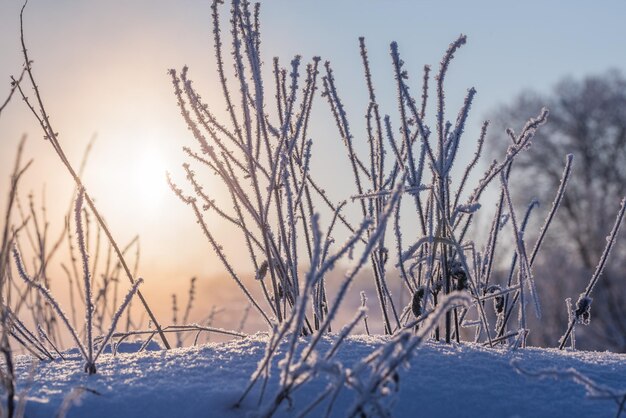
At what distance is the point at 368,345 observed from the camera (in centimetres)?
176

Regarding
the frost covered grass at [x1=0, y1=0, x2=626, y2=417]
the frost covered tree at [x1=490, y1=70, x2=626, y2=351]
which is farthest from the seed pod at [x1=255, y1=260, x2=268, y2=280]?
the frost covered tree at [x1=490, y1=70, x2=626, y2=351]

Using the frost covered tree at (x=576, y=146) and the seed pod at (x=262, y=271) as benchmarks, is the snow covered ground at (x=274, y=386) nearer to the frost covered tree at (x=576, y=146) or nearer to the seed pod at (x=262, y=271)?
the seed pod at (x=262, y=271)

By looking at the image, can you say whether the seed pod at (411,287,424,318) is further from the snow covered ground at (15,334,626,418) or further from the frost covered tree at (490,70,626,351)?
the frost covered tree at (490,70,626,351)

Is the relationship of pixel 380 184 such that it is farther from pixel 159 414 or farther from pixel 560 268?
pixel 560 268

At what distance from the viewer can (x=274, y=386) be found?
1464 mm

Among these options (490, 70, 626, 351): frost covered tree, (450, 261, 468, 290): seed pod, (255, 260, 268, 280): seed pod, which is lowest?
(450, 261, 468, 290): seed pod

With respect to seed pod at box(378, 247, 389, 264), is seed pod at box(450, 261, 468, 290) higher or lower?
lower

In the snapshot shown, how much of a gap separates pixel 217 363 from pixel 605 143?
19.6 metres

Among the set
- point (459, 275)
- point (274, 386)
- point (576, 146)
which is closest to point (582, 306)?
point (459, 275)

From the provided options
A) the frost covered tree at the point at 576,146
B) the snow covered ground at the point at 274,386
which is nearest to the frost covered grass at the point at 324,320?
the snow covered ground at the point at 274,386

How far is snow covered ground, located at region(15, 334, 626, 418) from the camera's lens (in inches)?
55.0

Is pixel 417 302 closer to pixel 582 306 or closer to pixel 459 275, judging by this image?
pixel 459 275

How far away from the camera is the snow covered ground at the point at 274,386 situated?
1.40m

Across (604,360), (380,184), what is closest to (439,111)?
(380,184)
